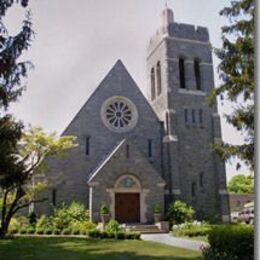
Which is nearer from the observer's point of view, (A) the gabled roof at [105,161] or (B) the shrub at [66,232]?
(B) the shrub at [66,232]

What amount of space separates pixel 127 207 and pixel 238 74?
1328 centimetres

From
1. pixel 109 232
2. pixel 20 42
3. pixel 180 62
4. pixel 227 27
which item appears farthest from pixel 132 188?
pixel 20 42

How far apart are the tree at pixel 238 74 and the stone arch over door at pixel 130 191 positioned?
415 inches

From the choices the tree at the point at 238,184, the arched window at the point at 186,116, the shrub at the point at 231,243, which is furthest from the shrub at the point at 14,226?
the tree at the point at 238,184

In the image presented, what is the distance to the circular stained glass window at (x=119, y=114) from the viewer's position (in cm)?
2517

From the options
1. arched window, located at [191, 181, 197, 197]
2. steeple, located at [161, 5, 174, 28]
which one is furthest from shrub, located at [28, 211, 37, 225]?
steeple, located at [161, 5, 174, 28]

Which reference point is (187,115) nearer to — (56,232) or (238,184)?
(56,232)

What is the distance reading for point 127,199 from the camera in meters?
22.8

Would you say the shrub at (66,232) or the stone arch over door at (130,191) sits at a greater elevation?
the stone arch over door at (130,191)

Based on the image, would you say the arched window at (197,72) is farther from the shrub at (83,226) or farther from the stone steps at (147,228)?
the shrub at (83,226)

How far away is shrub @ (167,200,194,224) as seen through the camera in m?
22.3

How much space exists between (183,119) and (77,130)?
24.6ft

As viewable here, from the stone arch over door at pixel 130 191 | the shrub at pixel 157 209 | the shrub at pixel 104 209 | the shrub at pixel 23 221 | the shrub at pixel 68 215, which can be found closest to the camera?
the shrub at pixel 68 215

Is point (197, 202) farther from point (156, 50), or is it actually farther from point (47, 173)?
point (156, 50)
